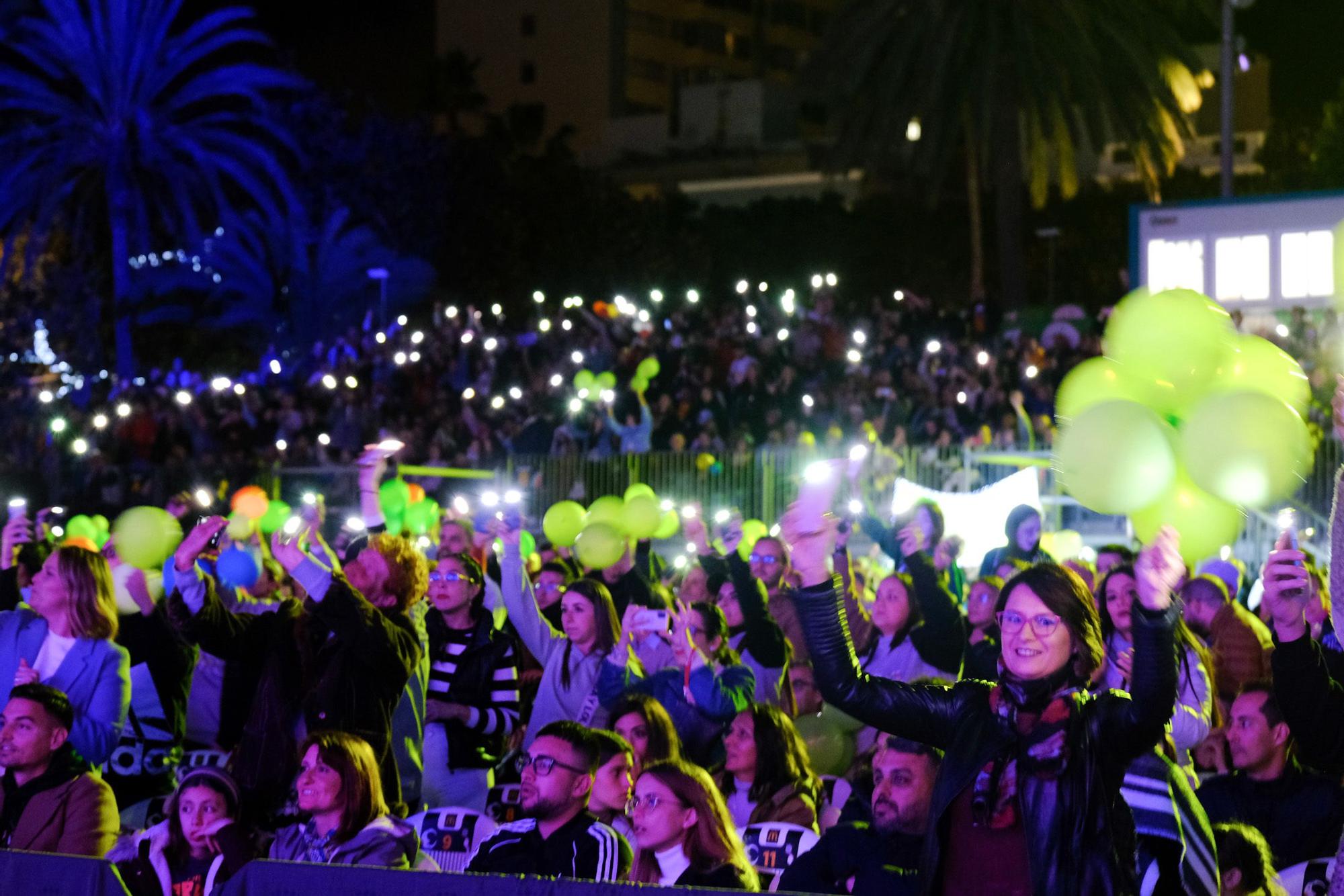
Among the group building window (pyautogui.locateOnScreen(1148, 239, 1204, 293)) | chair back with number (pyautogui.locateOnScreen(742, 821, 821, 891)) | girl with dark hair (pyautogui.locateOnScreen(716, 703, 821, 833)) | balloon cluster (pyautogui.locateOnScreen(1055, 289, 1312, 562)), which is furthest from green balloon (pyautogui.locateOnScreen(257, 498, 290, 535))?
building window (pyautogui.locateOnScreen(1148, 239, 1204, 293))

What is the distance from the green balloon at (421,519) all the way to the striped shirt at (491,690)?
4.64 meters

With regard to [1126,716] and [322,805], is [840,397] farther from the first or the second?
[1126,716]

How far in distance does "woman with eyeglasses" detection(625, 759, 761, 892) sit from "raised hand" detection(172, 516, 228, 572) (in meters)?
2.92

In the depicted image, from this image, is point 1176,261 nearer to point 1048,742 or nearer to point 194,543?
point 194,543

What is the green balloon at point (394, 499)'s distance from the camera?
12070mm

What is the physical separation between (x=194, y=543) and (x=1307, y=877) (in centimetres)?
451

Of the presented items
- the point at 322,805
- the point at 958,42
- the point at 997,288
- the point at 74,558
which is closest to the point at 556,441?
the point at 958,42

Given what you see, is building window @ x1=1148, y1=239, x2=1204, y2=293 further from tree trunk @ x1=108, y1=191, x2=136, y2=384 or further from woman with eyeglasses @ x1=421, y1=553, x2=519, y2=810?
tree trunk @ x1=108, y1=191, x2=136, y2=384

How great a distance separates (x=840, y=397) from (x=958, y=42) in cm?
803

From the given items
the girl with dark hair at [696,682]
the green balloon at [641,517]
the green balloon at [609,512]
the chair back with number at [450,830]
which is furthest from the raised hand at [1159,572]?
the green balloon at [641,517]

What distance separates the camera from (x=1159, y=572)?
3.83m

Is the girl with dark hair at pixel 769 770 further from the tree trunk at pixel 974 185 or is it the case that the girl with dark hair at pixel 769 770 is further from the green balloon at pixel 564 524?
the tree trunk at pixel 974 185

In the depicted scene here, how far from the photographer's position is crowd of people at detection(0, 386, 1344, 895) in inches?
156

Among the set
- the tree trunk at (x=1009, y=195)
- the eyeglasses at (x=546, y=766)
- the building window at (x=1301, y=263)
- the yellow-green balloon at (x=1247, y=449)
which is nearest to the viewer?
the yellow-green balloon at (x=1247, y=449)
